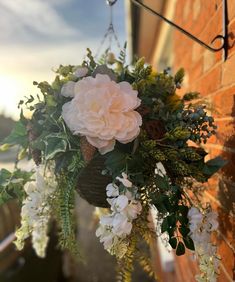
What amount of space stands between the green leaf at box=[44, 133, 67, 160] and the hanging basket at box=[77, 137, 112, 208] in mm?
49

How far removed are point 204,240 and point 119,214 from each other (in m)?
0.22

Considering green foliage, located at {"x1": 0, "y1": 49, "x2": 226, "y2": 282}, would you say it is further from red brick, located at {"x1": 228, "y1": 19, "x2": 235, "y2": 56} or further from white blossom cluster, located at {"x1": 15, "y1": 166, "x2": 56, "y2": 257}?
red brick, located at {"x1": 228, "y1": 19, "x2": 235, "y2": 56}

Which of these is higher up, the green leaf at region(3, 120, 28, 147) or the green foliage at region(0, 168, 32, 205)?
the green leaf at region(3, 120, 28, 147)

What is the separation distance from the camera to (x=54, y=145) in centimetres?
91

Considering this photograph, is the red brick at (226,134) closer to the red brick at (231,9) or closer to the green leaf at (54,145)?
the red brick at (231,9)

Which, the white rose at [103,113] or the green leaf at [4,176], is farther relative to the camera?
the green leaf at [4,176]

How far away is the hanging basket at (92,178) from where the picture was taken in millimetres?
901

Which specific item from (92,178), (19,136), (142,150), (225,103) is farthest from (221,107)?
(19,136)

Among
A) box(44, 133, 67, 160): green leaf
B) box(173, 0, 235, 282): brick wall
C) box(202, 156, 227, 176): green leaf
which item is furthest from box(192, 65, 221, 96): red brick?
box(44, 133, 67, 160): green leaf

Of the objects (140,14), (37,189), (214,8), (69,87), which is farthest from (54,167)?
(140,14)

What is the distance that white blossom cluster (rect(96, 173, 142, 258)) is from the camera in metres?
0.79

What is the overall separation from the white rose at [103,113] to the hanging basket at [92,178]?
3cm

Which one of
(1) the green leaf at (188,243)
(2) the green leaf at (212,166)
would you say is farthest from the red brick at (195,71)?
(1) the green leaf at (188,243)

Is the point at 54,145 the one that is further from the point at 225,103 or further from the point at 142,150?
the point at 225,103
